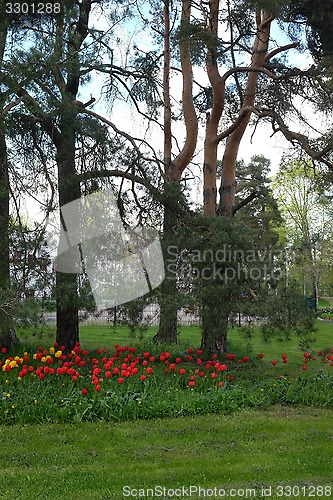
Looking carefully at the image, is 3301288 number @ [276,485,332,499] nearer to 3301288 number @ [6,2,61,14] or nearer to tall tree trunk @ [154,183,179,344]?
tall tree trunk @ [154,183,179,344]

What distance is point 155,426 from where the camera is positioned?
5145mm

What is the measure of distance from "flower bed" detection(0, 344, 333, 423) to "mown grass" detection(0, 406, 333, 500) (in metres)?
0.21

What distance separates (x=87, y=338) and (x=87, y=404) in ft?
20.0

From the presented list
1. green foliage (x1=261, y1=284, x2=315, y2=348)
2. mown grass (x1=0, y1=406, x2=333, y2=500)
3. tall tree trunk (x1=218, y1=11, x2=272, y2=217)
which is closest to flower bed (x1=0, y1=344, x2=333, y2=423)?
mown grass (x1=0, y1=406, x2=333, y2=500)

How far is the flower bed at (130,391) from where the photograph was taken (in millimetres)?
5340

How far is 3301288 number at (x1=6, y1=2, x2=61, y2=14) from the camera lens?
6259mm

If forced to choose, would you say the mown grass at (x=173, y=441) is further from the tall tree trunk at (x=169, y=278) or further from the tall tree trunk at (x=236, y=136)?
the tall tree trunk at (x=236, y=136)

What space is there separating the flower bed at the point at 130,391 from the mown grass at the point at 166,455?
214 millimetres

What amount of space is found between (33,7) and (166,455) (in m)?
5.09

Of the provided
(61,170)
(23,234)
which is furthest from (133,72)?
(23,234)
